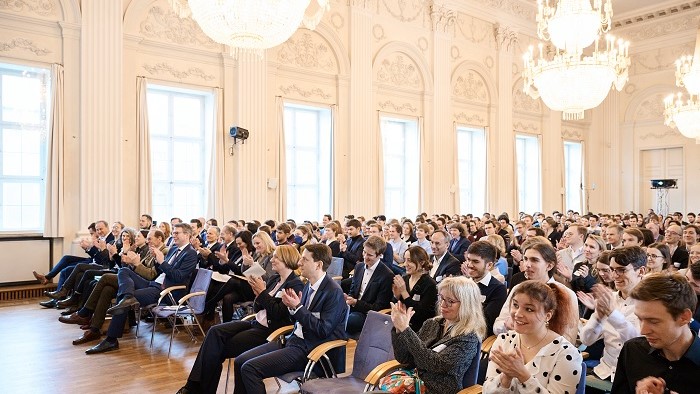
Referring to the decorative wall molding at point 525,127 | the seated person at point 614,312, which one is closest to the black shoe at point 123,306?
the seated person at point 614,312

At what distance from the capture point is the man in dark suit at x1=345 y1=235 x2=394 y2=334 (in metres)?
4.62

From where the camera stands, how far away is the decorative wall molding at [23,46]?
27.3ft

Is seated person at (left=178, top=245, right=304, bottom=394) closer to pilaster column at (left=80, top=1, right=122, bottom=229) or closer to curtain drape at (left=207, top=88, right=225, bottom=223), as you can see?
pilaster column at (left=80, top=1, right=122, bottom=229)

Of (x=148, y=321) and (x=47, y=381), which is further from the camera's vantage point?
(x=148, y=321)

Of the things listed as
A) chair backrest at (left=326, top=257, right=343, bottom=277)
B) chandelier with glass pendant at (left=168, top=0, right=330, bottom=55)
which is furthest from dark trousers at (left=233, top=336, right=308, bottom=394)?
chandelier with glass pendant at (left=168, top=0, right=330, bottom=55)

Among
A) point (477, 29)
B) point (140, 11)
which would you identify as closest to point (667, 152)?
point (477, 29)

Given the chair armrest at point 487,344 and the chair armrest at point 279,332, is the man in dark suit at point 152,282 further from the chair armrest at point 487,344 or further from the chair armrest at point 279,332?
the chair armrest at point 487,344

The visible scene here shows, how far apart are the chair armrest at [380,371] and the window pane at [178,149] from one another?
8.01m

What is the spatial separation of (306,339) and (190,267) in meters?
2.68

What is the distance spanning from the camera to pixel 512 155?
1578cm

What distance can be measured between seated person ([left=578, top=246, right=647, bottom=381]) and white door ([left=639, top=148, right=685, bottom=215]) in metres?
16.3

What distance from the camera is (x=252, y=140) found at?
10.8 meters

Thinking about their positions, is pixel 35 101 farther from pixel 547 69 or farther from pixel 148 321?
pixel 547 69

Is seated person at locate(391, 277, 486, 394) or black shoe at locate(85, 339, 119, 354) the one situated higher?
seated person at locate(391, 277, 486, 394)
